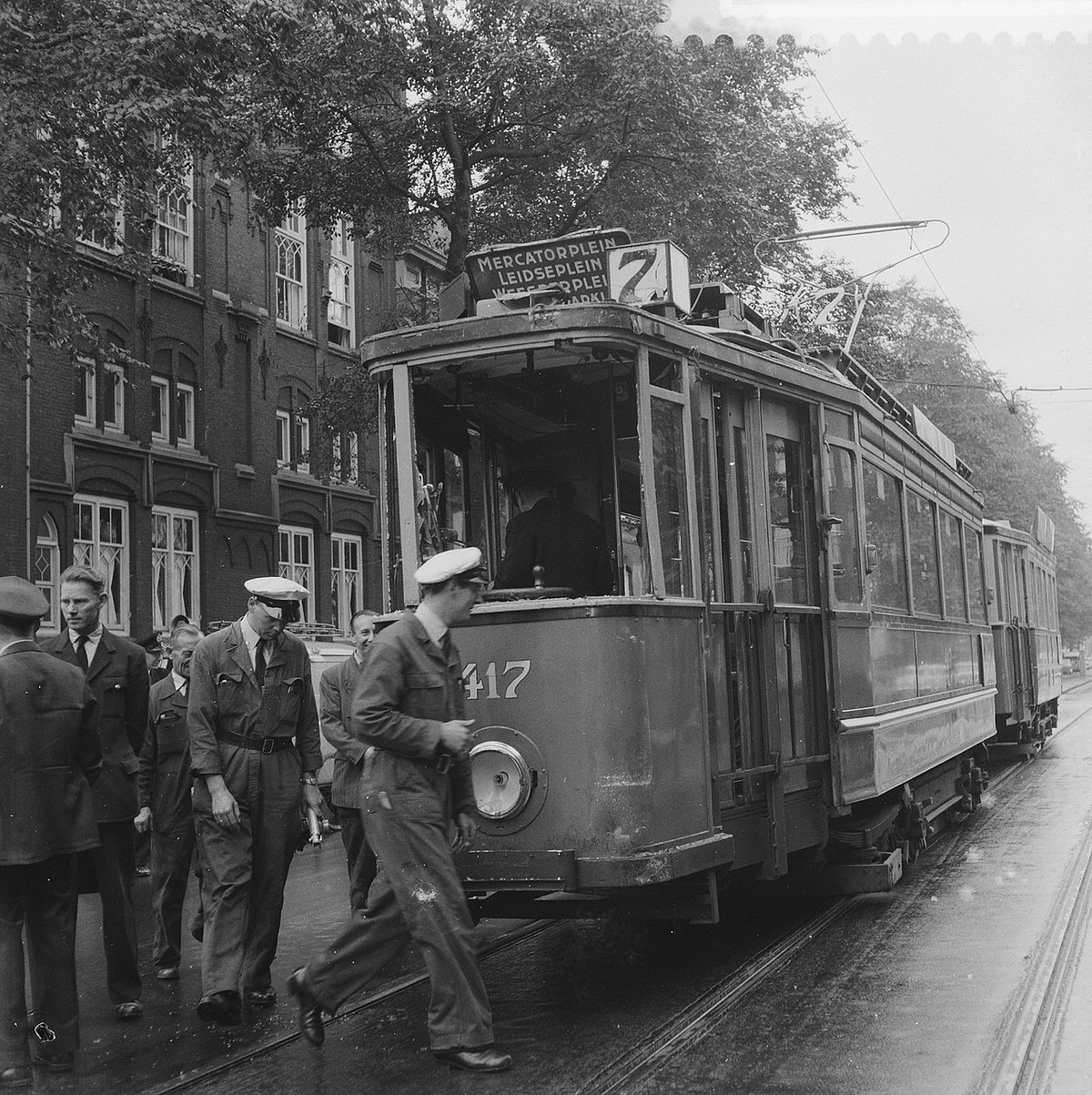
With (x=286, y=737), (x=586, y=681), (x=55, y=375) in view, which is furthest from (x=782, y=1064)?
(x=55, y=375)

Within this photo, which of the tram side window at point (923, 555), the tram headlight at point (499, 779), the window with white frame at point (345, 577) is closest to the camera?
the tram headlight at point (499, 779)

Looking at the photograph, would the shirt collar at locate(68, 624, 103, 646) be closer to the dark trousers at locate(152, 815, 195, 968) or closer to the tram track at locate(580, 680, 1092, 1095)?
the dark trousers at locate(152, 815, 195, 968)

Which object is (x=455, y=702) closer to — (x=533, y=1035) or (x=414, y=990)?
(x=533, y=1035)

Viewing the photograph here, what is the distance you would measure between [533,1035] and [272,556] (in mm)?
21830

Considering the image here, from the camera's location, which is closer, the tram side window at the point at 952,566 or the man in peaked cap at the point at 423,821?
the man in peaked cap at the point at 423,821

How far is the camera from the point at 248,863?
6.09 m

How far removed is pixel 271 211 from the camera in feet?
73.9

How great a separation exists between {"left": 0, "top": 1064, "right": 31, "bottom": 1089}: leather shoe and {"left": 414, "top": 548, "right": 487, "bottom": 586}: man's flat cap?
2.28 metres

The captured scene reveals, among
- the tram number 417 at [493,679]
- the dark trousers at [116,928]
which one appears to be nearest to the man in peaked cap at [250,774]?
the dark trousers at [116,928]

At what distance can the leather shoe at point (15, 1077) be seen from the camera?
505 cm

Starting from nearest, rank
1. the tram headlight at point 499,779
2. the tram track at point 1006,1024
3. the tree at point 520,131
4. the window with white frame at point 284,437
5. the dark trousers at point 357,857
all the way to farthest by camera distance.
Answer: the tram track at point 1006,1024 → the tram headlight at point 499,779 → the dark trousers at point 357,857 → the tree at point 520,131 → the window with white frame at point 284,437

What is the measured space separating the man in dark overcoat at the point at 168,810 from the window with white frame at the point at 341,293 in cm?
2266

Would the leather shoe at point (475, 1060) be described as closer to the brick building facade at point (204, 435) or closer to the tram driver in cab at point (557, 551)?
the tram driver in cab at point (557, 551)

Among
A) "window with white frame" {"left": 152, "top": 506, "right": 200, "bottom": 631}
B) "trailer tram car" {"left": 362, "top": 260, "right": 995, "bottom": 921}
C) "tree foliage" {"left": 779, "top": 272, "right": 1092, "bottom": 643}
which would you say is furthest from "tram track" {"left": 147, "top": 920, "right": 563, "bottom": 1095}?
"tree foliage" {"left": 779, "top": 272, "right": 1092, "bottom": 643}
